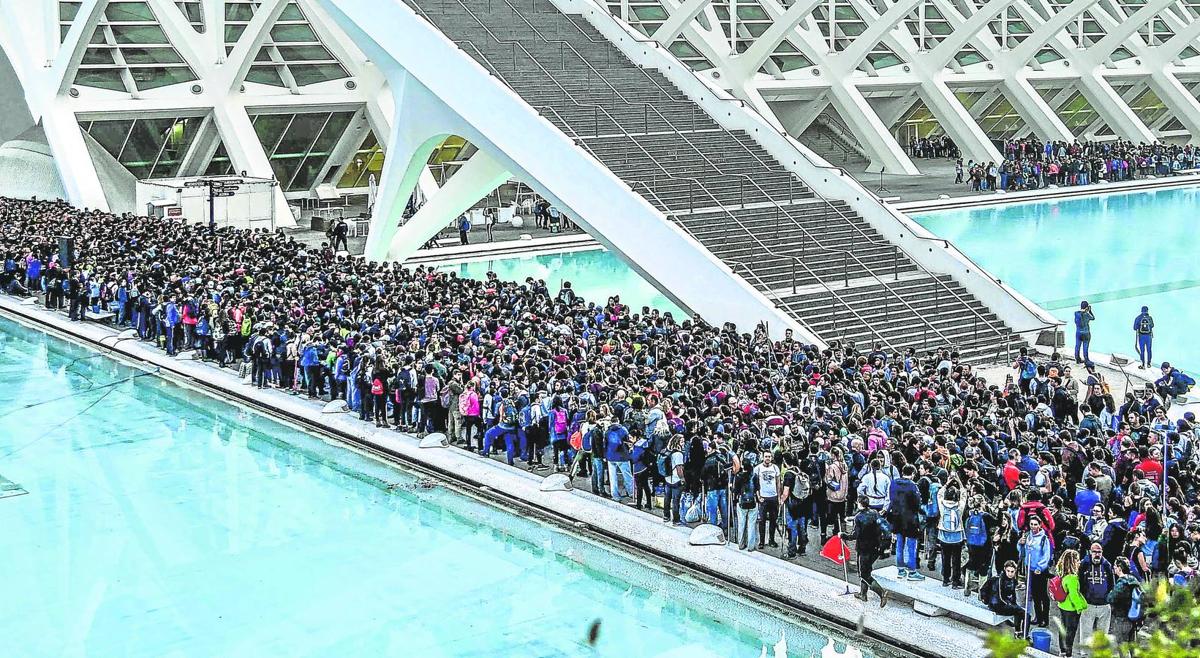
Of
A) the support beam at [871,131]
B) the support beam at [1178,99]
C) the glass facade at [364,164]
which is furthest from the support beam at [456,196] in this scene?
the support beam at [1178,99]

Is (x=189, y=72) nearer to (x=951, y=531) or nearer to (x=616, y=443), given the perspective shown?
(x=616, y=443)

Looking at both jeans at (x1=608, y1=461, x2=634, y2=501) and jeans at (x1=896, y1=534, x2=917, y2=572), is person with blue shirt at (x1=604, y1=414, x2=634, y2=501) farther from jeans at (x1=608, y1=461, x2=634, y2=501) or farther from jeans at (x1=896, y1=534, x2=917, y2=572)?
jeans at (x1=896, y1=534, x2=917, y2=572)

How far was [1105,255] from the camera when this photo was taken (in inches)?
1188

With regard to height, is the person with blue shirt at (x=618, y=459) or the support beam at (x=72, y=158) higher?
the support beam at (x=72, y=158)

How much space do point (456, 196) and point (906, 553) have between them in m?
17.6

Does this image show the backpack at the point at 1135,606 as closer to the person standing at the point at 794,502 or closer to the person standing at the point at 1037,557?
the person standing at the point at 1037,557

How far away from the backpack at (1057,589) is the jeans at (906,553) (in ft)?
4.82

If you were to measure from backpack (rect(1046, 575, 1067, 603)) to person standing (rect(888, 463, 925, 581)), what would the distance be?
1.41m

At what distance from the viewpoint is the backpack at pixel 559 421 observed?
14523 mm

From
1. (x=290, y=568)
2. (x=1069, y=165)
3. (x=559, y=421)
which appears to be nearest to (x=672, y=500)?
(x=559, y=421)

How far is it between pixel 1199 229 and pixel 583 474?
2339 centimetres

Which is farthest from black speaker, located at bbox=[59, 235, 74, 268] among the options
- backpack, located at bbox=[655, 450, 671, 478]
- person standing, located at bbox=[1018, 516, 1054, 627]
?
person standing, located at bbox=[1018, 516, 1054, 627]

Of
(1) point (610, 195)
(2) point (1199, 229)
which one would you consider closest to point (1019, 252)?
(2) point (1199, 229)

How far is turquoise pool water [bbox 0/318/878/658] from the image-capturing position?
1136 centimetres
